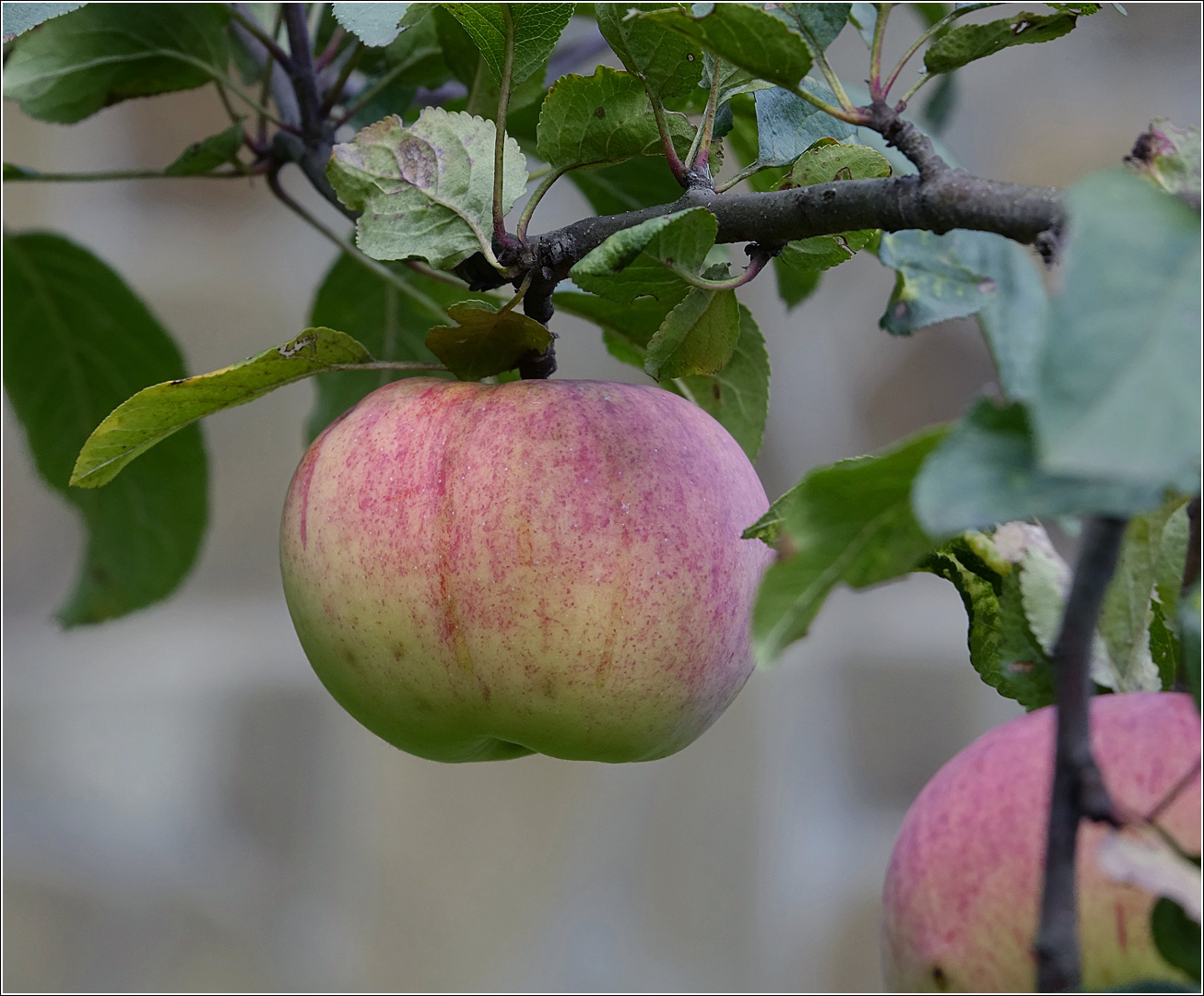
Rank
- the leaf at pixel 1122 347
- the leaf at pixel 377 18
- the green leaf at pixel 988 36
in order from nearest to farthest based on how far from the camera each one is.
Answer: the leaf at pixel 1122 347
the green leaf at pixel 988 36
the leaf at pixel 377 18

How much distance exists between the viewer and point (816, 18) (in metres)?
0.25

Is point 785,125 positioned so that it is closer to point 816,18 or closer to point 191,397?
point 816,18

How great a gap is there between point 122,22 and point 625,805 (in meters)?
0.73

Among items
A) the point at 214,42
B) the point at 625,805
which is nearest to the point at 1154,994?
the point at 214,42

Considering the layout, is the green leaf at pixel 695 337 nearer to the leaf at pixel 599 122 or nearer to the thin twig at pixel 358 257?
the leaf at pixel 599 122

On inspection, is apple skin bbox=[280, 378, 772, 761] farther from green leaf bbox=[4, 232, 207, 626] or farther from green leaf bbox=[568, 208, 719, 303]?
green leaf bbox=[4, 232, 207, 626]

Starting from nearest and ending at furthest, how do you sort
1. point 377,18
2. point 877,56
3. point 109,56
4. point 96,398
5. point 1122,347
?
point 1122,347, point 877,56, point 377,18, point 109,56, point 96,398

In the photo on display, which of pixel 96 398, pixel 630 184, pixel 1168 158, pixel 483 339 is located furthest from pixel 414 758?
pixel 1168 158

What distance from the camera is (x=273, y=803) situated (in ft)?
3.17

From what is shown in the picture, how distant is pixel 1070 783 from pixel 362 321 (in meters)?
0.49

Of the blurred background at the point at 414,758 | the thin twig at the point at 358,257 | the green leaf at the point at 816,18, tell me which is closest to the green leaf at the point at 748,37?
the green leaf at the point at 816,18

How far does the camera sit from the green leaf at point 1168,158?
281 mm

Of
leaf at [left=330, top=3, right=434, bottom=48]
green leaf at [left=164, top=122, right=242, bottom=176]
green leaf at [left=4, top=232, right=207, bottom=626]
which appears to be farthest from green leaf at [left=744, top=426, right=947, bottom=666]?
green leaf at [left=4, top=232, right=207, bottom=626]

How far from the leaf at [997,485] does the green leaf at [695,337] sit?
0.41ft
